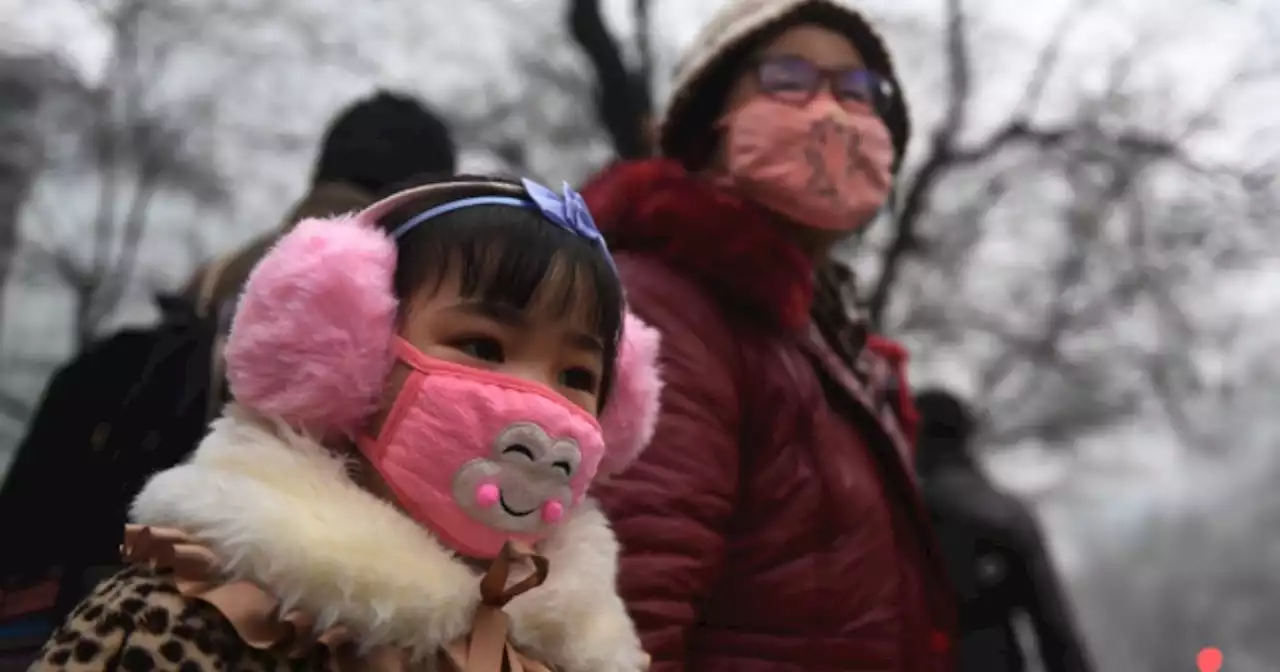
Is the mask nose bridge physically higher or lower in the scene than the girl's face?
lower

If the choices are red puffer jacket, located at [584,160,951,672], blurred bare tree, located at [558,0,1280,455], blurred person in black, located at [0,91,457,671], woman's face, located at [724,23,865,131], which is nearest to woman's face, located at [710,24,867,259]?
woman's face, located at [724,23,865,131]

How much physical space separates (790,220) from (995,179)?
274cm

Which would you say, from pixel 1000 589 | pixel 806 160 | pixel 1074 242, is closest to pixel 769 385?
pixel 806 160

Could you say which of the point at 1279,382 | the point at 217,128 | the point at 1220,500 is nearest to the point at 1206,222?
the point at 1279,382

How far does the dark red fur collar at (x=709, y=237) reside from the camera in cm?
147

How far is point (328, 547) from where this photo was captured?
0.82 m

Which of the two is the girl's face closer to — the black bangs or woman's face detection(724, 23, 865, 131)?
the black bangs

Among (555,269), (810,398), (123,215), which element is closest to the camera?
(555,269)

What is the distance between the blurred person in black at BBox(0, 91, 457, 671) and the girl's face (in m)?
0.56

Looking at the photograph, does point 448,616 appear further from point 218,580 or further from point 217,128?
point 217,128

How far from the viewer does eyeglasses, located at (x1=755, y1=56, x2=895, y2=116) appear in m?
1.69

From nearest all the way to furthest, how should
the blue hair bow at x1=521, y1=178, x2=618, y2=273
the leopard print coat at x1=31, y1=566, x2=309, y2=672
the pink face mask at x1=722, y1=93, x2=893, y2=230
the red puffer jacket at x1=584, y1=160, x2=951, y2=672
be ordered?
the leopard print coat at x1=31, y1=566, x2=309, y2=672, the blue hair bow at x1=521, y1=178, x2=618, y2=273, the red puffer jacket at x1=584, y1=160, x2=951, y2=672, the pink face mask at x1=722, y1=93, x2=893, y2=230

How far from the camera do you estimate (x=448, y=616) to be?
85 centimetres

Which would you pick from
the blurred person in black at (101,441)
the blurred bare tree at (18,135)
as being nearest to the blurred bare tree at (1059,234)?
the blurred bare tree at (18,135)
